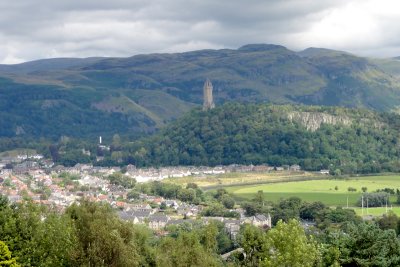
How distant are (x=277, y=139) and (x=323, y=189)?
41.6m

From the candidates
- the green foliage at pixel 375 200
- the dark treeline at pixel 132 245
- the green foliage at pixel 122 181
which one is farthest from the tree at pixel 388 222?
the green foliage at pixel 122 181

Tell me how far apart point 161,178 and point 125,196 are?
927 inches

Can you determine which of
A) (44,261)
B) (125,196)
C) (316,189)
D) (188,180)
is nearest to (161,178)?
(188,180)

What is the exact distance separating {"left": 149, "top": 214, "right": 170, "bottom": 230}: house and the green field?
18.6 metres

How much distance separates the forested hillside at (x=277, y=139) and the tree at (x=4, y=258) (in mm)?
99463

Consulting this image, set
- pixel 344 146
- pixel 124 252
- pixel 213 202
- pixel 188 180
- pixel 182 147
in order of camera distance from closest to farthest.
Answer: pixel 124 252, pixel 213 202, pixel 188 180, pixel 344 146, pixel 182 147

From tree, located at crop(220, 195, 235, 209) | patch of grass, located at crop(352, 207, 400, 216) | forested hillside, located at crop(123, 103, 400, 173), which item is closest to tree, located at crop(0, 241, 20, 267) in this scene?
patch of grass, located at crop(352, 207, 400, 216)

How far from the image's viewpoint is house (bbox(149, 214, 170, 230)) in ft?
224

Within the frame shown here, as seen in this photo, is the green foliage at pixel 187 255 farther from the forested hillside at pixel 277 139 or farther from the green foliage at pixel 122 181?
the forested hillside at pixel 277 139

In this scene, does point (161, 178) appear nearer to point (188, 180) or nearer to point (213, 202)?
point (188, 180)

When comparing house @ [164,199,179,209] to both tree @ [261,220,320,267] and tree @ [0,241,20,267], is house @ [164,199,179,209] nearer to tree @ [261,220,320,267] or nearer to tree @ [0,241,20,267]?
tree @ [0,241,20,267]

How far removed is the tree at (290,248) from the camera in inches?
977

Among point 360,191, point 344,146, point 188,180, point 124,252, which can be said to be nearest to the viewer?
point 124,252

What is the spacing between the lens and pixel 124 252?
27312 millimetres
